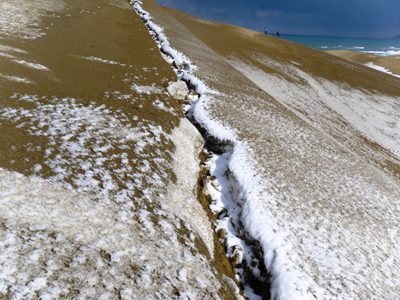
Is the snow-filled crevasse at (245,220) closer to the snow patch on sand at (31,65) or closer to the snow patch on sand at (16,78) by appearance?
the snow patch on sand at (31,65)

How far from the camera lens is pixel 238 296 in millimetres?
11156

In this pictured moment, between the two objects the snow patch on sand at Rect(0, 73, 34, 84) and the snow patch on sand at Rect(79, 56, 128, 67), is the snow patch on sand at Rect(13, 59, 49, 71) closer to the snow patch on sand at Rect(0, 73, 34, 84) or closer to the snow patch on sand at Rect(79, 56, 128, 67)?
the snow patch on sand at Rect(0, 73, 34, 84)

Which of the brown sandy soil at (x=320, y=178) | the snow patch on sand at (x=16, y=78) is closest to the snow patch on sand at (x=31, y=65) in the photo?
the snow patch on sand at (x=16, y=78)

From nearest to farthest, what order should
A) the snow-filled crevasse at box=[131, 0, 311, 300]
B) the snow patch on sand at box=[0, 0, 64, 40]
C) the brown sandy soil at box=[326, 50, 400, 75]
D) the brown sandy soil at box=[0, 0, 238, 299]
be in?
1. the brown sandy soil at box=[0, 0, 238, 299]
2. the snow-filled crevasse at box=[131, 0, 311, 300]
3. the snow patch on sand at box=[0, 0, 64, 40]
4. the brown sandy soil at box=[326, 50, 400, 75]

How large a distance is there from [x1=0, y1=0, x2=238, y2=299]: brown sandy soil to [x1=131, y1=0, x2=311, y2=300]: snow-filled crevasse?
126 centimetres

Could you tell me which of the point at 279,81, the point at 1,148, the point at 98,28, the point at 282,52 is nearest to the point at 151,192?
the point at 1,148

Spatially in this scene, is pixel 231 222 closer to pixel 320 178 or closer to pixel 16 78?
pixel 320 178

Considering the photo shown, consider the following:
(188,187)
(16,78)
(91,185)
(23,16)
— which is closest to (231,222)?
(188,187)

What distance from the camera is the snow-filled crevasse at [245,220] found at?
1202 cm

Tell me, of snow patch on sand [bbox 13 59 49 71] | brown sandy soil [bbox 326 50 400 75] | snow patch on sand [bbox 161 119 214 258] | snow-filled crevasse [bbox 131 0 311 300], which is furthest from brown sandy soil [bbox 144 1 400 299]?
brown sandy soil [bbox 326 50 400 75]

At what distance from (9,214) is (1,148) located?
367 cm

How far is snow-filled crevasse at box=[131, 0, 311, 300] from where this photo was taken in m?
12.0

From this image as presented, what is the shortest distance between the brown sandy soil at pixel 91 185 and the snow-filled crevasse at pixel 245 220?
126cm

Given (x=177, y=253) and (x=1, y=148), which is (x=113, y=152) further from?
(x=177, y=253)
